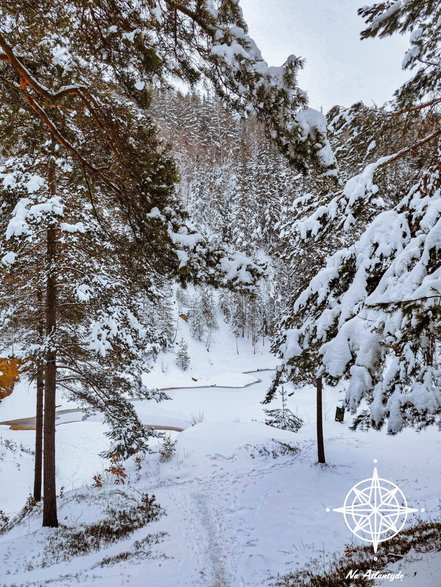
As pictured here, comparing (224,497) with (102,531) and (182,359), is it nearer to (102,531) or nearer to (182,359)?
(102,531)

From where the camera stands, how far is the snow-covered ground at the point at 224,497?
5.54 metres

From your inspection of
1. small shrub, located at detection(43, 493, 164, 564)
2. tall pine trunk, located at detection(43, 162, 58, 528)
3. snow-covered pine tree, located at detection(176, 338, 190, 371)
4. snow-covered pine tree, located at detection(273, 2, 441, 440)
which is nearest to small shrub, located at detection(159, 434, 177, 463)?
small shrub, located at detection(43, 493, 164, 564)

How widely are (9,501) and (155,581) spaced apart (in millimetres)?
10848

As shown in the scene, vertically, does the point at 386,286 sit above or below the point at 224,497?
above

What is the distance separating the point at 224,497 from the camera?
863cm

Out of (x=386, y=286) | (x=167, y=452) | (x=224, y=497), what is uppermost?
(x=386, y=286)

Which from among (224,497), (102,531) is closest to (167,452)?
(224,497)

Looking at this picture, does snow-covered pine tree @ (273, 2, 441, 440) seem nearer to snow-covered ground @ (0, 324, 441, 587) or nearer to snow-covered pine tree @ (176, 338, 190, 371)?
snow-covered ground @ (0, 324, 441, 587)

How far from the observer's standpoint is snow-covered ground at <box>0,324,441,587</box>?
18.2 ft

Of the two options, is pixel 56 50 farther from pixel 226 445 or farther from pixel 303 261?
pixel 226 445

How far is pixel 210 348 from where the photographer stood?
4488 centimetres

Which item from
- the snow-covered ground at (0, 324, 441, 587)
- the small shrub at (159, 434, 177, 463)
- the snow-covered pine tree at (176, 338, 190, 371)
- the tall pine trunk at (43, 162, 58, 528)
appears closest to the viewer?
the snow-covered ground at (0, 324, 441, 587)

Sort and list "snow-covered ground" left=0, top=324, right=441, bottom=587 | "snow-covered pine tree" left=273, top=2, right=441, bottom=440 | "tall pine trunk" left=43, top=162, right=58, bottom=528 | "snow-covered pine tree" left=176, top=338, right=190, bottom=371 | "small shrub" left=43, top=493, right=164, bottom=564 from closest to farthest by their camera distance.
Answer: "snow-covered pine tree" left=273, top=2, right=441, bottom=440 < "snow-covered ground" left=0, top=324, right=441, bottom=587 < "small shrub" left=43, top=493, right=164, bottom=564 < "tall pine trunk" left=43, top=162, right=58, bottom=528 < "snow-covered pine tree" left=176, top=338, right=190, bottom=371

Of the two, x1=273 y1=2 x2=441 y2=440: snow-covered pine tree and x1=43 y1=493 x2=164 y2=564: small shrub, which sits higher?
x1=273 y1=2 x2=441 y2=440: snow-covered pine tree
